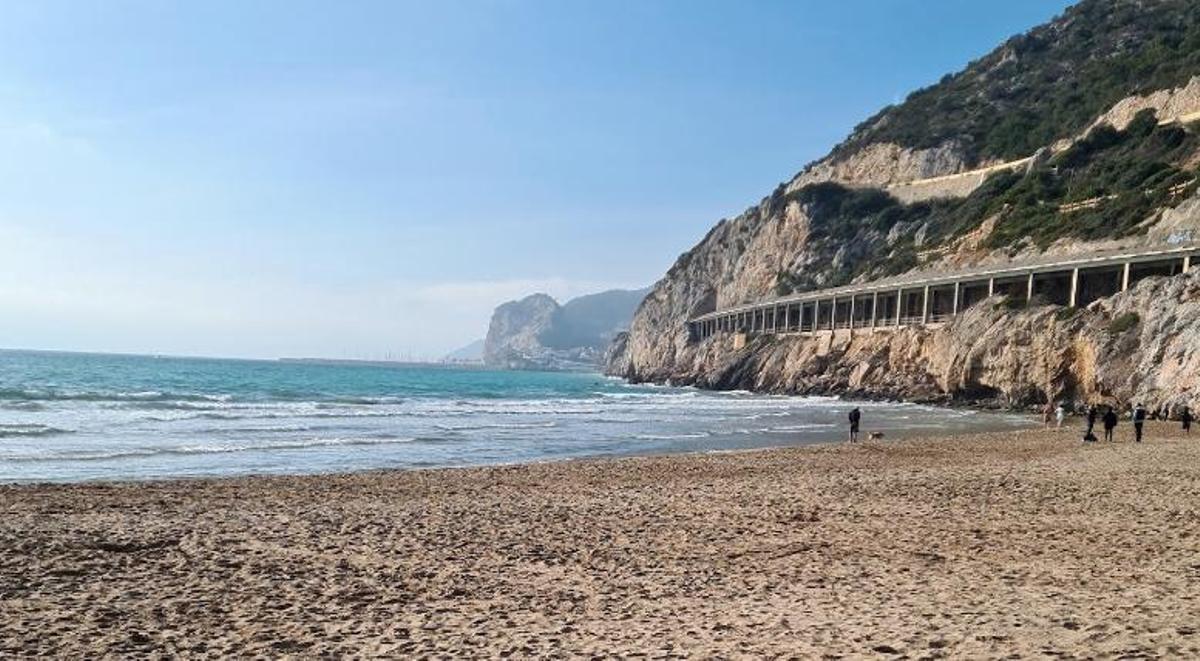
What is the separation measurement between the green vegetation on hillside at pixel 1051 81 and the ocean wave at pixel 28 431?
84.6 m

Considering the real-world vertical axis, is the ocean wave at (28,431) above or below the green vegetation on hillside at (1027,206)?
below

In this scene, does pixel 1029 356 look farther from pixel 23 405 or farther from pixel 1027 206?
pixel 23 405

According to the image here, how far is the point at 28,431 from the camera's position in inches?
1117

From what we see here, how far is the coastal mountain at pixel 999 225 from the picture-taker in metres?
43.2

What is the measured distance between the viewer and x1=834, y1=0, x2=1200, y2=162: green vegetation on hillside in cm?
8450

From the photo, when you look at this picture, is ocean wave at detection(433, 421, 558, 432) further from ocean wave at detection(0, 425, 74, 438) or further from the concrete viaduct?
Answer: the concrete viaduct

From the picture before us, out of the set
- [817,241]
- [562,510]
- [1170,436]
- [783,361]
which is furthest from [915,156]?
[562,510]

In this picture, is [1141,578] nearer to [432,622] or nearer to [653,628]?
[653,628]

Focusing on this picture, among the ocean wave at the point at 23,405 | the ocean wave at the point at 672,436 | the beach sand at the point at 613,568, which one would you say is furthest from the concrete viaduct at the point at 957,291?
the ocean wave at the point at 23,405

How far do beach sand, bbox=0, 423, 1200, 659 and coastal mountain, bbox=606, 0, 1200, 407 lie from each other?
28.1 m

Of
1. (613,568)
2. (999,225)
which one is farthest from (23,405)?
(999,225)

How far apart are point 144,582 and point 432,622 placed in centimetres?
343

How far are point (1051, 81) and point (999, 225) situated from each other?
47.6 meters

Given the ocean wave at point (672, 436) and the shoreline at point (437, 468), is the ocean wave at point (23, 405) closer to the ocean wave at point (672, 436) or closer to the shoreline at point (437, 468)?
the shoreline at point (437, 468)
